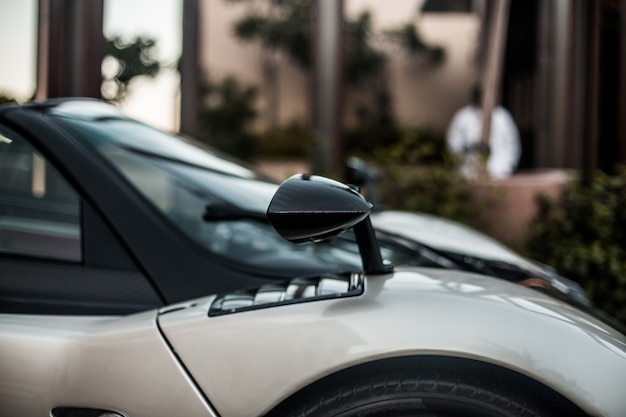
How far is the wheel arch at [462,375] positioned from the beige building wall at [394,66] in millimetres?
17300

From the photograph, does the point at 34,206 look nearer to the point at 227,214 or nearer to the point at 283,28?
the point at 227,214

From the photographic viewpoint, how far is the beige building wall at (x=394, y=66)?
1858 centimetres

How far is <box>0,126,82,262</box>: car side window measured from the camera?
65.2 inches

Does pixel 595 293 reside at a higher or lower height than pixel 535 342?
lower

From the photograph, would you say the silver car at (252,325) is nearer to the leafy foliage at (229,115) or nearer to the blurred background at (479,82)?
the blurred background at (479,82)

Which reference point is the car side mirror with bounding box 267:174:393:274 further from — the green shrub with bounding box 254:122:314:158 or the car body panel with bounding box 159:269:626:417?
the green shrub with bounding box 254:122:314:158

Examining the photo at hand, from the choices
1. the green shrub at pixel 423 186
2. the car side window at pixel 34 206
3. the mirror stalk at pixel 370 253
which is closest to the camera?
the mirror stalk at pixel 370 253

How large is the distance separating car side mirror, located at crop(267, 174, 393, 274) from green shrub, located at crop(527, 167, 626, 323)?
3.00m

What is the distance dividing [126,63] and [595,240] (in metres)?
3.94

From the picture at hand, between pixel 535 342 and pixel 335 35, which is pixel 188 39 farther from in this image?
pixel 535 342

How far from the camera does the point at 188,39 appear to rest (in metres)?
6.14

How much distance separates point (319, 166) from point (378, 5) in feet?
46.0

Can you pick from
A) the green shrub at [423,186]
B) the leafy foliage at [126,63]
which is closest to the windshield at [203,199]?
the green shrub at [423,186]

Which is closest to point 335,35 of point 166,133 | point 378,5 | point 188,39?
point 188,39
